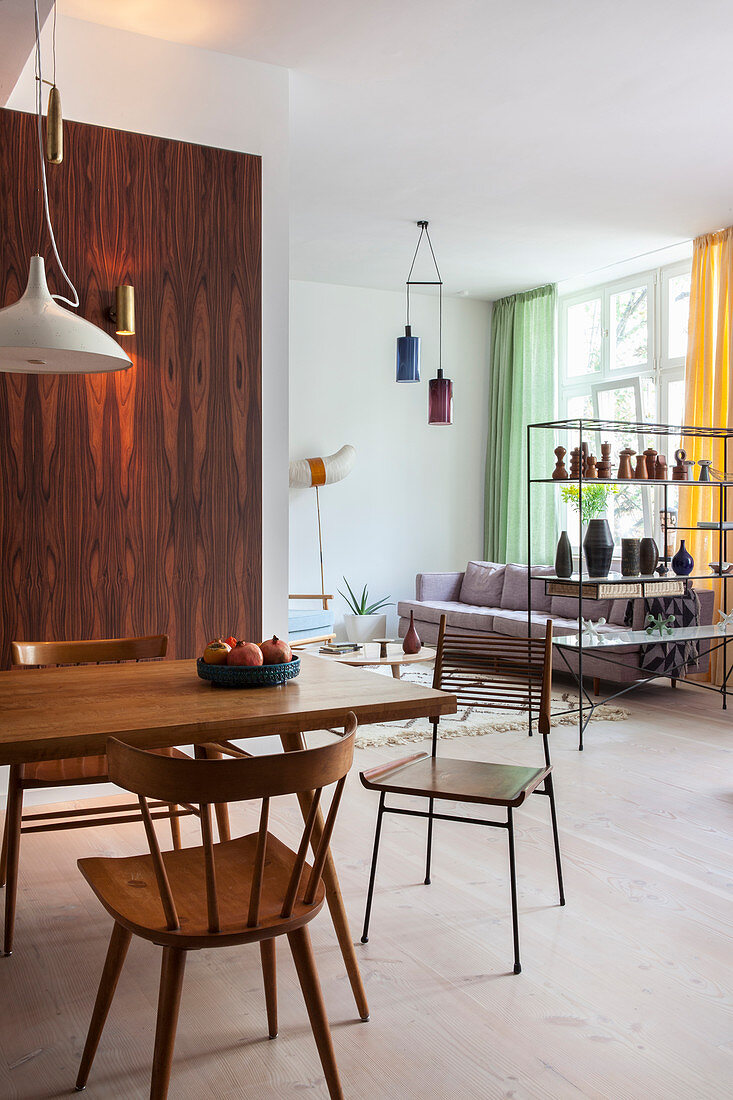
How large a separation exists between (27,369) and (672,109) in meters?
3.43

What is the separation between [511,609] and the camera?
6980 millimetres

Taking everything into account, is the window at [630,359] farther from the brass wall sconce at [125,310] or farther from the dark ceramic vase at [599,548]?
the brass wall sconce at [125,310]

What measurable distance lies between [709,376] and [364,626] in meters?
3.29

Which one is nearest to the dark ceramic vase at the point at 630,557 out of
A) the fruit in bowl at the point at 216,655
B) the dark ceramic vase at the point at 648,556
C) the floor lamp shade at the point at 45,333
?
the dark ceramic vase at the point at 648,556

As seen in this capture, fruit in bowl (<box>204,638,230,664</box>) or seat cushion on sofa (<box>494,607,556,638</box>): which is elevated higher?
fruit in bowl (<box>204,638,230,664</box>)

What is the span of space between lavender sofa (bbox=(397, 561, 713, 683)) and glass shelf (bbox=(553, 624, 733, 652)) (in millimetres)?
225

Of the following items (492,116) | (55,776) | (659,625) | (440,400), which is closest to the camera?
(55,776)

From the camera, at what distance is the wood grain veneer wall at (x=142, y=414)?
3.40 m

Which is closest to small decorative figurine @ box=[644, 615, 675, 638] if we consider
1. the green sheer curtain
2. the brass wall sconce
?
the green sheer curtain

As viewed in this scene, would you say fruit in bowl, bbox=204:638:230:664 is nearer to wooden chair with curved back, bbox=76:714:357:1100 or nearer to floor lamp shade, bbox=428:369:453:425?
wooden chair with curved back, bbox=76:714:357:1100

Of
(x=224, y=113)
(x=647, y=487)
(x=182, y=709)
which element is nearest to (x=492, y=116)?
(x=224, y=113)

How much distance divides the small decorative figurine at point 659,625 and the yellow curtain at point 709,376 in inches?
33.6

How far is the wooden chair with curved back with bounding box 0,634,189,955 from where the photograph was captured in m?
2.33

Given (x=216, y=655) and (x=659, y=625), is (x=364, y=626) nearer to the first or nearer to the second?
(x=659, y=625)
